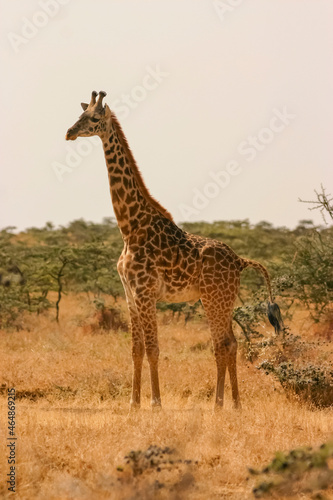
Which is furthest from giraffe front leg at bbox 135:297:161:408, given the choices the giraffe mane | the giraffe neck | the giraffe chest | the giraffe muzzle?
the giraffe muzzle

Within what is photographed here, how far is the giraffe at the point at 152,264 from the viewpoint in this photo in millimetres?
8469

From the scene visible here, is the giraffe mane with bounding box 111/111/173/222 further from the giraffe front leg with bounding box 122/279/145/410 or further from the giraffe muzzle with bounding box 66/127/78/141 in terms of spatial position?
the giraffe front leg with bounding box 122/279/145/410

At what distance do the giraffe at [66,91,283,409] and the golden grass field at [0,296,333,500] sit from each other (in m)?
0.75

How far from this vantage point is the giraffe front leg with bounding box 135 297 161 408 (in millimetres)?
8406

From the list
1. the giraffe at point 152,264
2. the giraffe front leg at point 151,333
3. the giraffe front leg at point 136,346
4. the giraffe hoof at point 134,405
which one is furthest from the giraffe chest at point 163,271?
the giraffe hoof at point 134,405

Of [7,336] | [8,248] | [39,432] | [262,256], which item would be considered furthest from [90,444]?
[262,256]

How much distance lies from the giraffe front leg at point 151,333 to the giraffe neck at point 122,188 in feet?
3.17

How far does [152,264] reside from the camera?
848cm

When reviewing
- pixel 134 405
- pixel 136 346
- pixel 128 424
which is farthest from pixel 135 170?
pixel 128 424

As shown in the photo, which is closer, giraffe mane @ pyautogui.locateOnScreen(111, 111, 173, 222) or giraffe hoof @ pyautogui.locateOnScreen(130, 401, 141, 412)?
giraffe hoof @ pyautogui.locateOnScreen(130, 401, 141, 412)

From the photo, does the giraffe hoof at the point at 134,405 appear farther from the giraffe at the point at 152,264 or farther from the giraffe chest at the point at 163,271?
the giraffe chest at the point at 163,271

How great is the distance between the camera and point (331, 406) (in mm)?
8688

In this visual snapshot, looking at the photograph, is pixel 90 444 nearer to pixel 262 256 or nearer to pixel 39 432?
pixel 39 432

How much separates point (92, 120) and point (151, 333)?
109 inches
